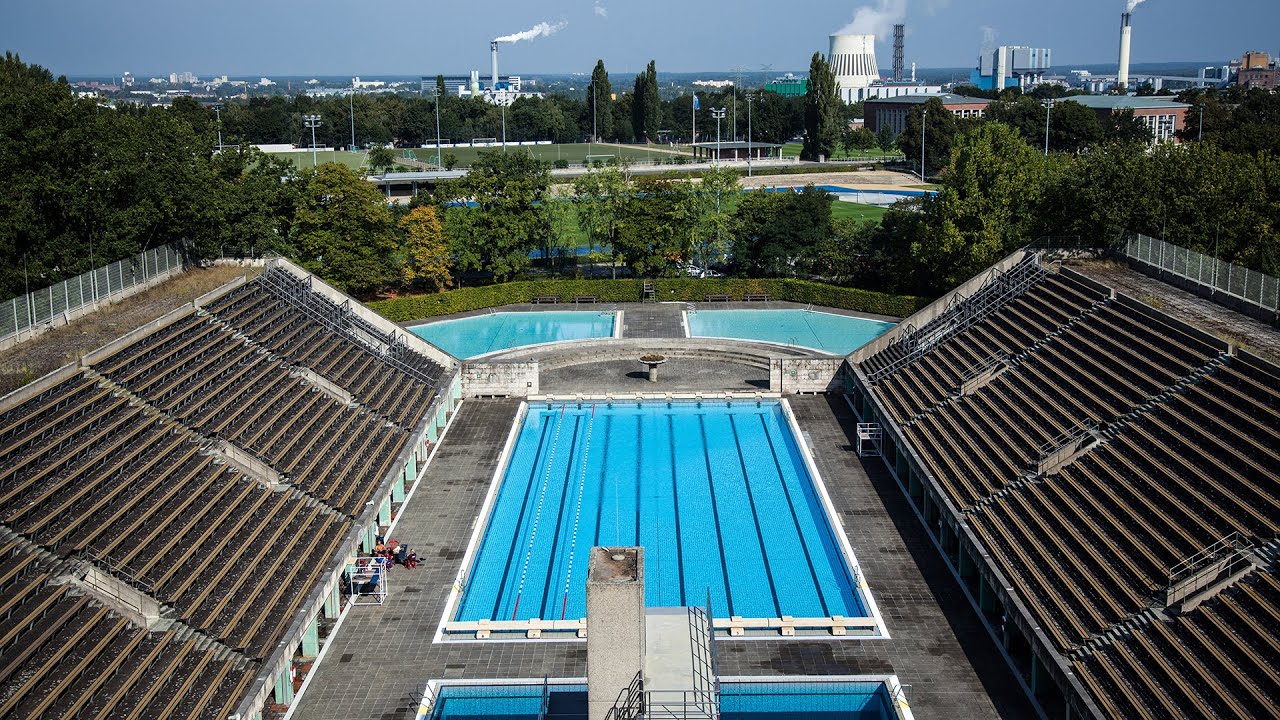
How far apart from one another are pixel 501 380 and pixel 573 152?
90237mm

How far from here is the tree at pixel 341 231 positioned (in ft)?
149

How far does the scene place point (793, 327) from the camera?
44656mm

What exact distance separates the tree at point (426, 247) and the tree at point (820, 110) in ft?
233

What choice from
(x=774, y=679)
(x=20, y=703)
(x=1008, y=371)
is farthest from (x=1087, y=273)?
(x=20, y=703)

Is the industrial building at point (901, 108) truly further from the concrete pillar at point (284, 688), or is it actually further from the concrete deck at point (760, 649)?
the concrete pillar at point (284, 688)

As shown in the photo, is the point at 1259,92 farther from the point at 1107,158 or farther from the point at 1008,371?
the point at 1008,371

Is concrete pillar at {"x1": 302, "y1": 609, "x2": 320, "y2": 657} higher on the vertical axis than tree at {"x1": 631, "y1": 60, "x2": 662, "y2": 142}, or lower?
lower

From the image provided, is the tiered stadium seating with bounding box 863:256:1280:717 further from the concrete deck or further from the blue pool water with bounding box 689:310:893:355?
the blue pool water with bounding box 689:310:893:355

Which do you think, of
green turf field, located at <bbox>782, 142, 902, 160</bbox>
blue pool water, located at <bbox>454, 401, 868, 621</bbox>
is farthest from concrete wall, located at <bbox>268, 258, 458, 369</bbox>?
green turf field, located at <bbox>782, 142, 902, 160</bbox>

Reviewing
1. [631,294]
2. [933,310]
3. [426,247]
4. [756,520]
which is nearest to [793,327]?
[631,294]

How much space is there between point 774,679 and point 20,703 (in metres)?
11.0

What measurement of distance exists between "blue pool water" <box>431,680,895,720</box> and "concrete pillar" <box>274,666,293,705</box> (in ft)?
7.87

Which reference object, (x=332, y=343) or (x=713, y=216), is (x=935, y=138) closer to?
(x=713, y=216)

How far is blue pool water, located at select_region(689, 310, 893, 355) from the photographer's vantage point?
42.2m
